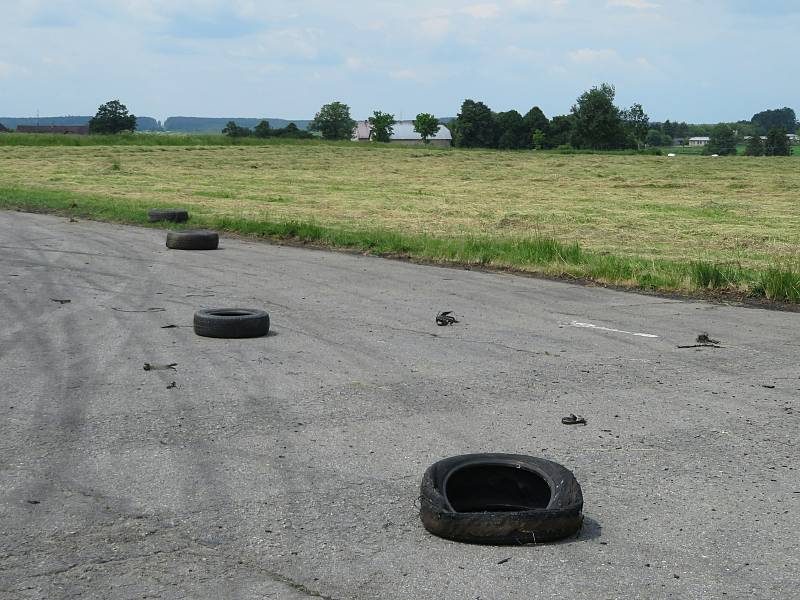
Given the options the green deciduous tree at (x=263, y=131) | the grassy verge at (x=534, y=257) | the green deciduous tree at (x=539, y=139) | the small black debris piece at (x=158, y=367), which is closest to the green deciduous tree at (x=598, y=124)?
the green deciduous tree at (x=539, y=139)

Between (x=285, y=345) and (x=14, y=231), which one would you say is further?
(x=14, y=231)

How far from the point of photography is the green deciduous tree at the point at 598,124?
4985 inches

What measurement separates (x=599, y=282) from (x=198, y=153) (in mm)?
49079

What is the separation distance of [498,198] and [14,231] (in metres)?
17.5

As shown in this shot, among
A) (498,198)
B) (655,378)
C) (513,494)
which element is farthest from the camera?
(498,198)

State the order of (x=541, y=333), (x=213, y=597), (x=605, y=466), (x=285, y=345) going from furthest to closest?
(x=541, y=333) → (x=285, y=345) → (x=605, y=466) → (x=213, y=597)

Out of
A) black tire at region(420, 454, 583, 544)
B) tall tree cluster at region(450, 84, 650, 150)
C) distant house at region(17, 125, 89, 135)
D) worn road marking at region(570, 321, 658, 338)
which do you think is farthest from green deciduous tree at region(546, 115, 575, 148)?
black tire at region(420, 454, 583, 544)

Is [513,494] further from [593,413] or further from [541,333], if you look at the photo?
[541,333]

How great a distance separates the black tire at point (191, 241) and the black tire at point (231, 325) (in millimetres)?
7170

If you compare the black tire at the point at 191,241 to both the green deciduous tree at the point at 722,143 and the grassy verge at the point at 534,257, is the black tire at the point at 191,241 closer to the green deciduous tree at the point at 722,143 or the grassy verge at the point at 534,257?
the grassy verge at the point at 534,257

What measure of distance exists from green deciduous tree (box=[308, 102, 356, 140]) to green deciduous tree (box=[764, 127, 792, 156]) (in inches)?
2851

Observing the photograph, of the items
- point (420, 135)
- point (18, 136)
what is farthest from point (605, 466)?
point (420, 135)

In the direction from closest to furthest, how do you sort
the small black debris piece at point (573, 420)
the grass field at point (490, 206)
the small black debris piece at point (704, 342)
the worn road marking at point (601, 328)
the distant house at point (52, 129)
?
the small black debris piece at point (573, 420)
the small black debris piece at point (704, 342)
the worn road marking at point (601, 328)
the grass field at point (490, 206)
the distant house at point (52, 129)

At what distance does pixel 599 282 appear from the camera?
13.7m
